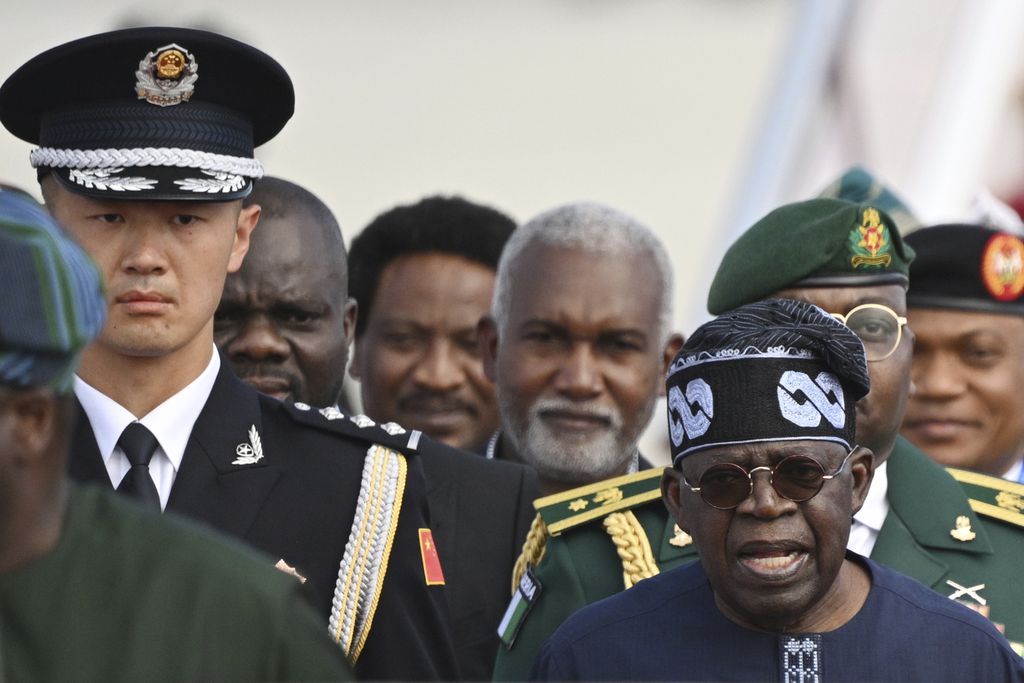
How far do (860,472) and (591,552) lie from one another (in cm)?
81

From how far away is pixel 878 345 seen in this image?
4.41m

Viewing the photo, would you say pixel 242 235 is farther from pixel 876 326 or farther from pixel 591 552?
pixel 876 326

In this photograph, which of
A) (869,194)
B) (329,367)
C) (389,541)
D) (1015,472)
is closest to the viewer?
(389,541)

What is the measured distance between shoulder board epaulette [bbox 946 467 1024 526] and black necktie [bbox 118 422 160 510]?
66.4 inches

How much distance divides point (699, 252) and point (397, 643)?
13.1 metres

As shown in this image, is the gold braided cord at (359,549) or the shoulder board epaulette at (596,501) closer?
the gold braided cord at (359,549)

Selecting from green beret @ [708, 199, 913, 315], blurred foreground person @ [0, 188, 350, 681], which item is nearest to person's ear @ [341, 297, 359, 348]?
green beret @ [708, 199, 913, 315]

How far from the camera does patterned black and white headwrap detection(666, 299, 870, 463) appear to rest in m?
3.65

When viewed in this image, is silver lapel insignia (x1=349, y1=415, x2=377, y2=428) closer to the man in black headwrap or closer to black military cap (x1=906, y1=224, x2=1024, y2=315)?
the man in black headwrap

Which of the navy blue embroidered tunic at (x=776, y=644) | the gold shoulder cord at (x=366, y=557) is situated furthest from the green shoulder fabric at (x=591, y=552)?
the navy blue embroidered tunic at (x=776, y=644)

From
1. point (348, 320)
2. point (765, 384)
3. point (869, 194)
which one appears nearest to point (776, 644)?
point (765, 384)

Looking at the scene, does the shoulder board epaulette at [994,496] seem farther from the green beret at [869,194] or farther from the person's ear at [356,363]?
the person's ear at [356,363]

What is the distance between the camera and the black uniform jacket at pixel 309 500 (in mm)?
3943

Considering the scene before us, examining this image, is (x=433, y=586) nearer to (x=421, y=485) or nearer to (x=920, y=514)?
(x=421, y=485)
